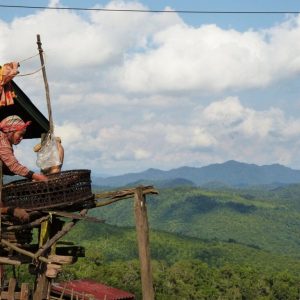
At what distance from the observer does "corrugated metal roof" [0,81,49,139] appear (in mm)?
12016

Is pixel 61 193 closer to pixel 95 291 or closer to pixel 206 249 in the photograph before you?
pixel 95 291

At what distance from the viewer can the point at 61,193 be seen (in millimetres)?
8891

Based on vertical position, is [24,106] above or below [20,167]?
above

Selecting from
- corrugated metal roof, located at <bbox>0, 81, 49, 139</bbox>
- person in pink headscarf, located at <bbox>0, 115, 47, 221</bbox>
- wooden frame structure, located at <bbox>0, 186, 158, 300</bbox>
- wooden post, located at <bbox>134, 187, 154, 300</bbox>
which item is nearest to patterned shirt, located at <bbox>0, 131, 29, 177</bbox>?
person in pink headscarf, located at <bbox>0, 115, 47, 221</bbox>

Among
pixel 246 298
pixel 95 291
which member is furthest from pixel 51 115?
pixel 246 298

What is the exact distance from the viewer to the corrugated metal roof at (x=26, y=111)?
39.4 feet

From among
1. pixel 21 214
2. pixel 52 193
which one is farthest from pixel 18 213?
pixel 52 193

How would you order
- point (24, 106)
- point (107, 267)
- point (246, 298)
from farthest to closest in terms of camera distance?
point (246, 298) → point (107, 267) → point (24, 106)

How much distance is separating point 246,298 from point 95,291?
191 feet

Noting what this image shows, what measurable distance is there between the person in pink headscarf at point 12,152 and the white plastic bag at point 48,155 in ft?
1.64

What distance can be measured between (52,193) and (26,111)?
13.5ft

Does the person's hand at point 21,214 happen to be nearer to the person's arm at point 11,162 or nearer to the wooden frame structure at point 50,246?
the wooden frame structure at point 50,246

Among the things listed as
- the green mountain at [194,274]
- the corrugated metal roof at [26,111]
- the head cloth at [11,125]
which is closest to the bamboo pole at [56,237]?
the head cloth at [11,125]

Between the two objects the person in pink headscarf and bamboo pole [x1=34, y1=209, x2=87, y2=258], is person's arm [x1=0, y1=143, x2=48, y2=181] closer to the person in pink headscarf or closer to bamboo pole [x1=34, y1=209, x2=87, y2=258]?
the person in pink headscarf
